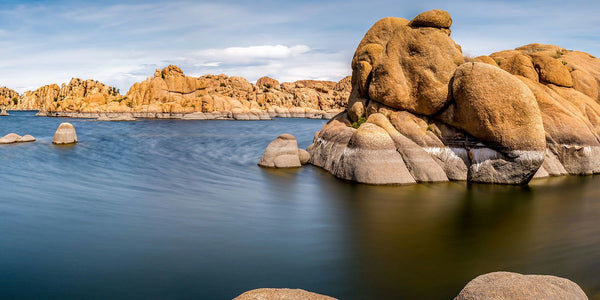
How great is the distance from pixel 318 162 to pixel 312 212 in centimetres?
1103

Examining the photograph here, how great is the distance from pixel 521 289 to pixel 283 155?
20.6 meters

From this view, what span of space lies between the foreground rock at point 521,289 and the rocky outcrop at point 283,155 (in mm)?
19438

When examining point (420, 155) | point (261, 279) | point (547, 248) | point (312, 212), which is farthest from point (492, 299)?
point (420, 155)

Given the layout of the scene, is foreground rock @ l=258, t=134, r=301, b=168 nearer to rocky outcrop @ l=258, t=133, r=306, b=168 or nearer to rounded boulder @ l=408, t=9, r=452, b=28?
rocky outcrop @ l=258, t=133, r=306, b=168

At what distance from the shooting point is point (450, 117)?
22406 mm

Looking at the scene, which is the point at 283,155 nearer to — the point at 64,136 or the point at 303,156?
the point at 303,156

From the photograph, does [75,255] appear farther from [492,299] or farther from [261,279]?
[492,299]

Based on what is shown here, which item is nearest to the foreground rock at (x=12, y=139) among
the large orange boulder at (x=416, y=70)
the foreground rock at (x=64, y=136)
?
the foreground rock at (x=64, y=136)

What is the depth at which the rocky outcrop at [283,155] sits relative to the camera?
25741mm

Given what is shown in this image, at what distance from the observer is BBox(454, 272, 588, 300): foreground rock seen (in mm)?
5910

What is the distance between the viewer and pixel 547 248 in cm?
1187

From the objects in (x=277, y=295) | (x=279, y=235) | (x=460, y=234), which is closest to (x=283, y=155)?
(x=279, y=235)

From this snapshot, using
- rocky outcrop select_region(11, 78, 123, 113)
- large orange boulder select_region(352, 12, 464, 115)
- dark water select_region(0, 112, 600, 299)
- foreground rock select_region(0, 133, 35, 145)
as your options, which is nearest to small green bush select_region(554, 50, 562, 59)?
large orange boulder select_region(352, 12, 464, 115)

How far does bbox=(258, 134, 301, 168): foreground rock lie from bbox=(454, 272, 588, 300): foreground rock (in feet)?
63.8
